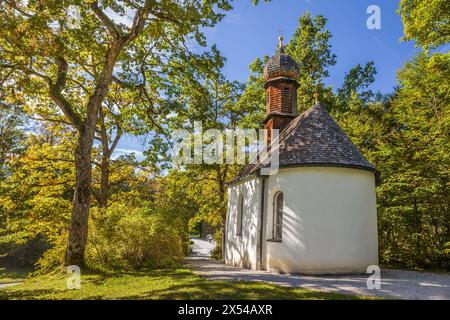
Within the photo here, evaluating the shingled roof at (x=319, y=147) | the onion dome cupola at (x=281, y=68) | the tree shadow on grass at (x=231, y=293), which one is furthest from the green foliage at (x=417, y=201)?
the tree shadow on grass at (x=231, y=293)

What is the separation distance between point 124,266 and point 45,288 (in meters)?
3.41

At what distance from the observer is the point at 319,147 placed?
1190cm

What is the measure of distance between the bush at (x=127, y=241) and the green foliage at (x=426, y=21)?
14.6 metres

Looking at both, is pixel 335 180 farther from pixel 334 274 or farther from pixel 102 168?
Result: pixel 102 168

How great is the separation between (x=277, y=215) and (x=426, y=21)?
35.5 ft

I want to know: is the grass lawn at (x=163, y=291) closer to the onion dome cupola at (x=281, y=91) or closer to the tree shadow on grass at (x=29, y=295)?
the tree shadow on grass at (x=29, y=295)

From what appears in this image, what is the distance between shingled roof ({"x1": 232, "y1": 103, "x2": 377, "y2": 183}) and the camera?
446 inches

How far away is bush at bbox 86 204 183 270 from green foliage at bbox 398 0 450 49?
576 inches

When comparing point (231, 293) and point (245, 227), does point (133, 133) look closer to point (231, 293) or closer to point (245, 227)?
point (245, 227)

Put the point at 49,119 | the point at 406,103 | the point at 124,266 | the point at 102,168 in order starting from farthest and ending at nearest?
the point at 406,103 < the point at 102,168 < the point at 49,119 < the point at 124,266

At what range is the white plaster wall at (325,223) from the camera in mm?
10812

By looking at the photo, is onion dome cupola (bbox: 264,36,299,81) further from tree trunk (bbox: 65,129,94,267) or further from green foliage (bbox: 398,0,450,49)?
tree trunk (bbox: 65,129,94,267)
